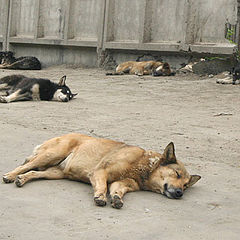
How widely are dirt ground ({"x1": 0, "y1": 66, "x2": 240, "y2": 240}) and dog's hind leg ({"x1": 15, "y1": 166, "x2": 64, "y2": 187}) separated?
0.24 feet

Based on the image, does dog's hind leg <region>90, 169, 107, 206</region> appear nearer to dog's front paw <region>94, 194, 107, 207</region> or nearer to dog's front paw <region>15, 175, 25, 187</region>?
dog's front paw <region>94, 194, 107, 207</region>

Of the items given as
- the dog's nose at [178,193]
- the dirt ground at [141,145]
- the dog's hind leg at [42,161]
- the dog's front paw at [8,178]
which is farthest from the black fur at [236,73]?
the dog's front paw at [8,178]

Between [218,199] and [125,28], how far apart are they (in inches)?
493

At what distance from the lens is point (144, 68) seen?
14.9 meters

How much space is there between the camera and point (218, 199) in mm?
4590

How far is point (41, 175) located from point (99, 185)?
72 centimetres

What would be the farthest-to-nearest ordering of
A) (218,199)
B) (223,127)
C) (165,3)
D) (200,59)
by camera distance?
(165,3) < (200,59) < (223,127) < (218,199)

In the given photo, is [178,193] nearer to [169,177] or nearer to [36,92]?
[169,177]

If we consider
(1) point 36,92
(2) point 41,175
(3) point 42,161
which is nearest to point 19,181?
(2) point 41,175

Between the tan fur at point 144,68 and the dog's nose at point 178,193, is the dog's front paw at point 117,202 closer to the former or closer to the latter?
the dog's nose at point 178,193

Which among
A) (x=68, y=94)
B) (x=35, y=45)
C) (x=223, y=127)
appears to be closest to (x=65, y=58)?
(x=35, y=45)

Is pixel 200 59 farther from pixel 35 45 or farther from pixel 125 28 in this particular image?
pixel 35 45

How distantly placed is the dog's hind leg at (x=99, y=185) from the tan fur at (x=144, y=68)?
9825mm

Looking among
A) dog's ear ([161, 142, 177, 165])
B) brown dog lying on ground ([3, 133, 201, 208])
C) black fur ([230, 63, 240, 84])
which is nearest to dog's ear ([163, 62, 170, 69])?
black fur ([230, 63, 240, 84])
